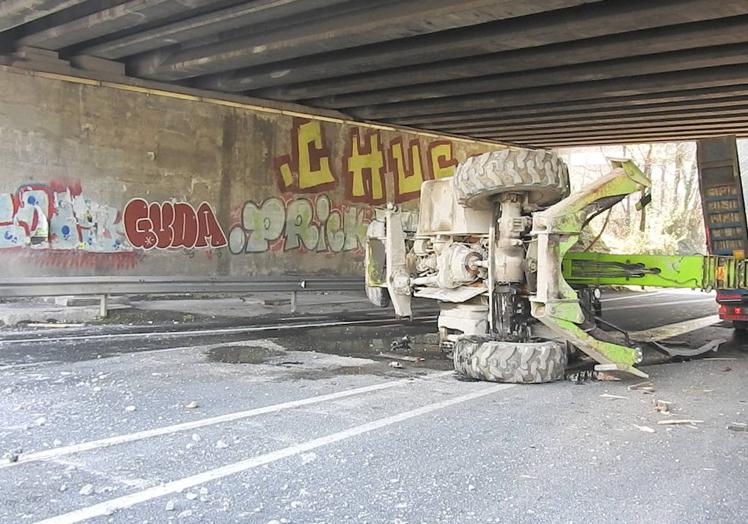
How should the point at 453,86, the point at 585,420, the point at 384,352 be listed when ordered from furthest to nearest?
the point at 453,86, the point at 384,352, the point at 585,420

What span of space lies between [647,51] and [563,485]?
35.3 ft

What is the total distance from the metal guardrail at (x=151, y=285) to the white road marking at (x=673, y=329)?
20.7ft

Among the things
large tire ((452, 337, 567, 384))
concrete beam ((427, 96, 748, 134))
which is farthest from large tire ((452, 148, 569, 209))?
concrete beam ((427, 96, 748, 134))

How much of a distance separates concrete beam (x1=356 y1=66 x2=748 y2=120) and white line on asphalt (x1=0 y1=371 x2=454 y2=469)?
11.4m

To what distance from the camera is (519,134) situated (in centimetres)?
2375

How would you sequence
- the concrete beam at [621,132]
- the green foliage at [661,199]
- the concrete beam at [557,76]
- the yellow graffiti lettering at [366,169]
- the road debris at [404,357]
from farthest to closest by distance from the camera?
the green foliage at [661,199] < the concrete beam at [621,132] < the yellow graffiti lettering at [366,169] < the concrete beam at [557,76] < the road debris at [404,357]

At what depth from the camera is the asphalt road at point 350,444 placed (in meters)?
3.77

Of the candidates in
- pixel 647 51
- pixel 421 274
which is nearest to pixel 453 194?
Answer: pixel 421 274

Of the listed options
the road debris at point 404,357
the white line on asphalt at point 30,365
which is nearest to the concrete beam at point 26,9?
the white line on asphalt at point 30,365

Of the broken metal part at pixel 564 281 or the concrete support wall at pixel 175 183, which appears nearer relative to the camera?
the broken metal part at pixel 564 281

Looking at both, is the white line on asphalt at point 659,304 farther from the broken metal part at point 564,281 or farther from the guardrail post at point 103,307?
the guardrail post at point 103,307

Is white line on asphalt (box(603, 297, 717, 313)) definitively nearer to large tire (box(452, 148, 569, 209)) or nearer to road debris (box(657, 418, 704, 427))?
large tire (box(452, 148, 569, 209))

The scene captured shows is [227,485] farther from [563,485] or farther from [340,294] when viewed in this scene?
[340,294]

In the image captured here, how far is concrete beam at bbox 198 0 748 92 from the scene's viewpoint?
10695mm
